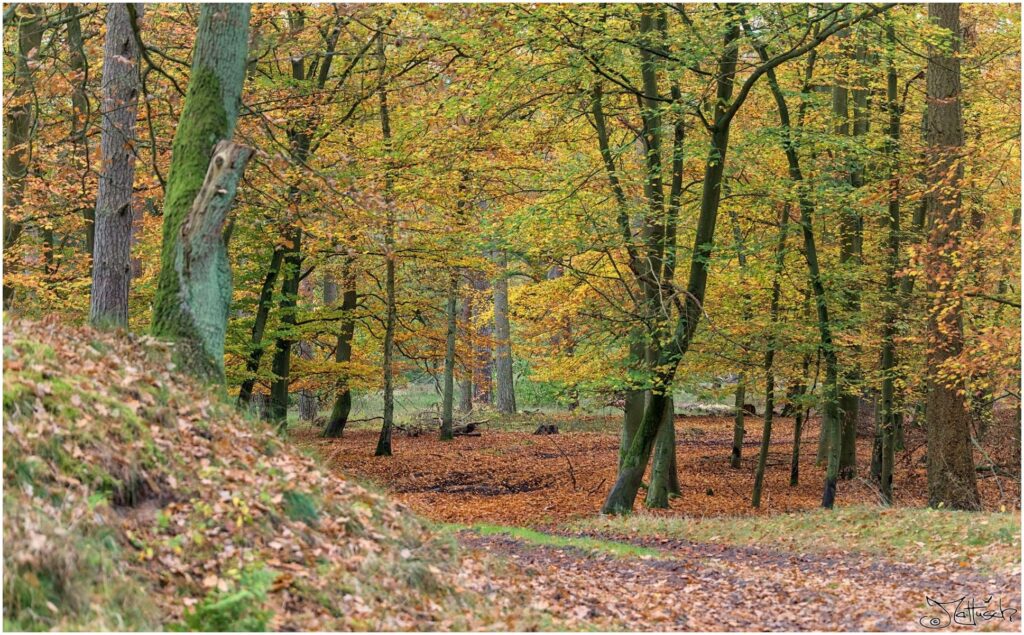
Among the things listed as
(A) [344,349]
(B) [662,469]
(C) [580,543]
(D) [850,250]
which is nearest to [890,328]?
(D) [850,250]

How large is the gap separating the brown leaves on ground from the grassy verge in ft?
7.10

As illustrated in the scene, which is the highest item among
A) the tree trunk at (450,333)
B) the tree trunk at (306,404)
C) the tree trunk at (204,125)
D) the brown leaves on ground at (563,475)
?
the tree trunk at (204,125)

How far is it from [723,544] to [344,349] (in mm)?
13483

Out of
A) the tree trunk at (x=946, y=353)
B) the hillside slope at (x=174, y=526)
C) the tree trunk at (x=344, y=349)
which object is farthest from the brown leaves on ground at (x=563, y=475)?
the hillside slope at (x=174, y=526)

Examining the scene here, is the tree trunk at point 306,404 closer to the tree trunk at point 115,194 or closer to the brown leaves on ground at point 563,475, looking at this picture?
the brown leaves on ground at point 563,475

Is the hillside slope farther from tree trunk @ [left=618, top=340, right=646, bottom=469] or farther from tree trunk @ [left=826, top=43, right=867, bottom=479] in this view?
tree trunk @ [left=826, top=43, right=867, bottom=479]

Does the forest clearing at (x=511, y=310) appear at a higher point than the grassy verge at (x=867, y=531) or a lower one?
higher

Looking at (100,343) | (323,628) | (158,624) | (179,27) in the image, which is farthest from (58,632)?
(179,27)

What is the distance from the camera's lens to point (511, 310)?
2322 centimetres

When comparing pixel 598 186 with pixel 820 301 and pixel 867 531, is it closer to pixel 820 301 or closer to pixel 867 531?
pixel 820 301
